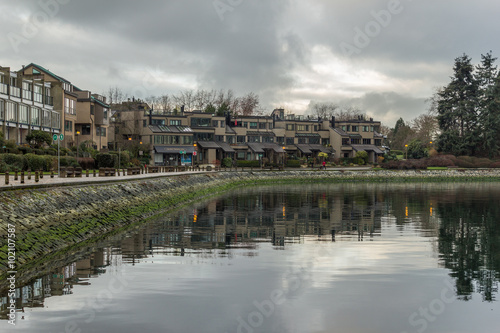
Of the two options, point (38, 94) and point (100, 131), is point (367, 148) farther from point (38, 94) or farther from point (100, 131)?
point (38, 94)

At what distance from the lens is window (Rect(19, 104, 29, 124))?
68562mm

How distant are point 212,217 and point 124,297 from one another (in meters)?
21.6

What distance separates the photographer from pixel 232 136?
121750 mm

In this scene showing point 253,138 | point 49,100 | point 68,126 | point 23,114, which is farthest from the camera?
point 253,138

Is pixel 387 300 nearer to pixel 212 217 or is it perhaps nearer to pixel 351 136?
pixel 212 217

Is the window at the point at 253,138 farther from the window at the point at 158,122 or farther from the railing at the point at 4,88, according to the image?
the railing at the point at 4,88

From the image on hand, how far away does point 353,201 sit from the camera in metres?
51.2

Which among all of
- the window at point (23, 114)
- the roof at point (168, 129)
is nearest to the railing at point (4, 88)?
the window at point (23, 114)

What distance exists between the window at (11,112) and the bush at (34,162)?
67.6 ft

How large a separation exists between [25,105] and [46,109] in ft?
18.2

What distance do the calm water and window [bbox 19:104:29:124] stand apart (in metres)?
46.1

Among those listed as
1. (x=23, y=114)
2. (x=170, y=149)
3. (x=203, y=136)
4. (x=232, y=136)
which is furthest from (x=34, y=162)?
(x=232, y=136)

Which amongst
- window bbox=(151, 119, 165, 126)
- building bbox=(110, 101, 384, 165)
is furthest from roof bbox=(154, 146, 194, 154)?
window bbox=(151, 119, 165, 126)

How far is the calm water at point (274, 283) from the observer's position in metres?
13.0
